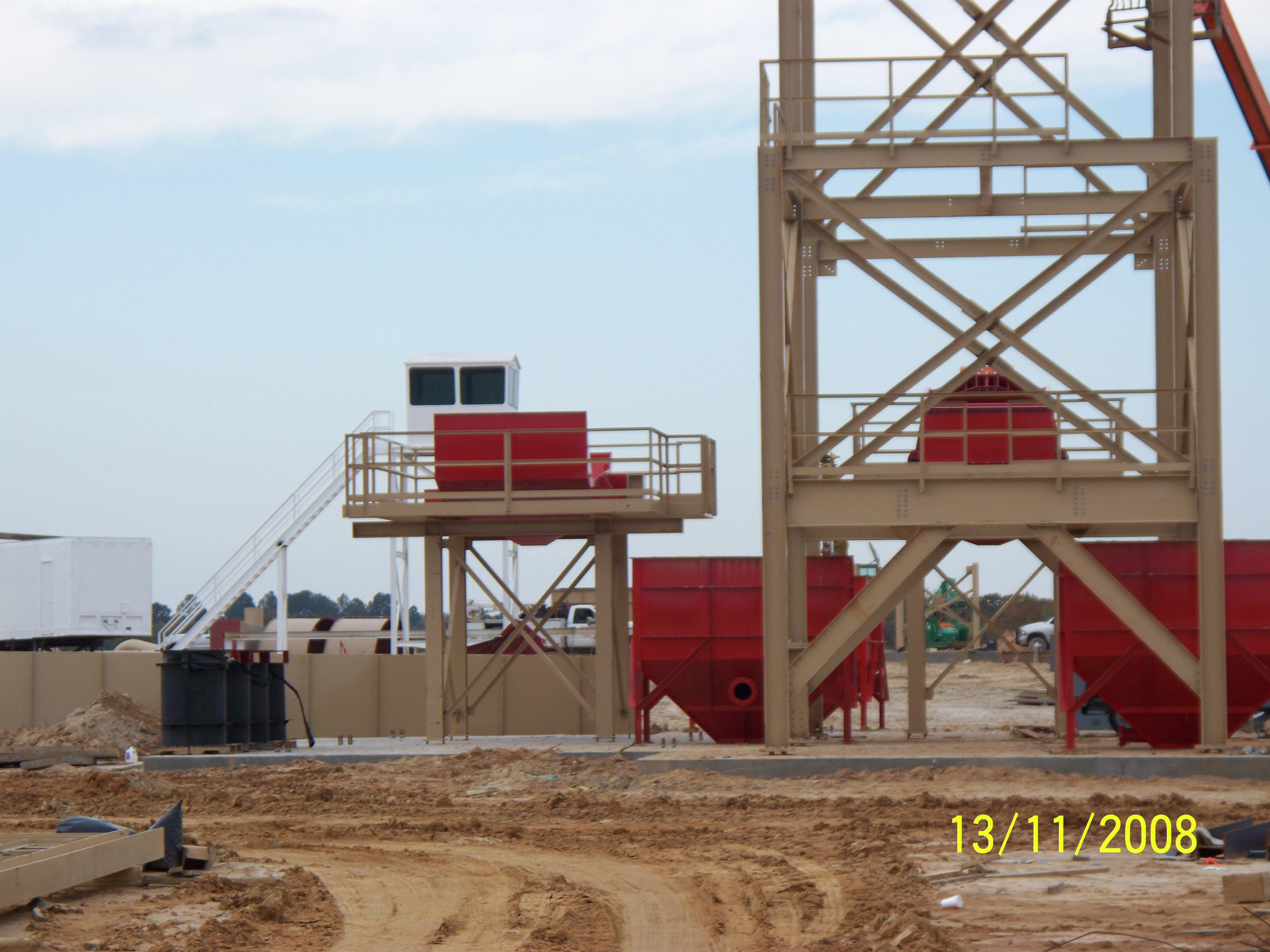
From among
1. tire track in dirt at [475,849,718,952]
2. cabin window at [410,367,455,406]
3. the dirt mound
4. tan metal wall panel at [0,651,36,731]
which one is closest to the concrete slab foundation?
the dirt mound

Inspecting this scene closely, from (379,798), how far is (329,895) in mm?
6659

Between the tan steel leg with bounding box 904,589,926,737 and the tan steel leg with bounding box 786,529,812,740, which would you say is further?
the tan steel leg with bounding box 904,589,926,737

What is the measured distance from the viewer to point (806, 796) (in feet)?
55.6

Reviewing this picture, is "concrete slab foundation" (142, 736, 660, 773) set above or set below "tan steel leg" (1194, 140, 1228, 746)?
below

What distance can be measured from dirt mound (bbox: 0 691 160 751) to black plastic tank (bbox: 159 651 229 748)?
275 centimetres

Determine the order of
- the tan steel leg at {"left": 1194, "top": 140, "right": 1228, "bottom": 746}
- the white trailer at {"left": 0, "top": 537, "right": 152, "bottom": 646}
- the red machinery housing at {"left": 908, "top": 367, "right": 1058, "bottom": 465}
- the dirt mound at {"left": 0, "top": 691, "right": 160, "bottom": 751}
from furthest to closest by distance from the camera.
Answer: the white trailer at {"left": 0, "top": 537, "right": 152, "bottom": 646} < the dirt mound at {"left": 0, "top": 691, "right": 160, "bottom": 751} < the red machinery housing at {"left": 908, "top": 367, "right": 1058, "bottom": 465} < the tan steel leg at {"left": 1194, "top": 140, "right": 1228, "bottom": 746}

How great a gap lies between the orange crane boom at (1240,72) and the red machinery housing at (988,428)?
42.2 feet

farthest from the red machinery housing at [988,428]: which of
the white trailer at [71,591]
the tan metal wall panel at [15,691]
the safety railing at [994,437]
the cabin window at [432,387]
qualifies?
the white trailer at [71,591]

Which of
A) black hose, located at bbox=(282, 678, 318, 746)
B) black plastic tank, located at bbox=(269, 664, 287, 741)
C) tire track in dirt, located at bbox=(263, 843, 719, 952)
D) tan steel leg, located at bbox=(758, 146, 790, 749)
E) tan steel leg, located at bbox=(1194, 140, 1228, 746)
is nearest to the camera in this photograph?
tire track in dirt, located at bbox=(263, 843, 719, 952)

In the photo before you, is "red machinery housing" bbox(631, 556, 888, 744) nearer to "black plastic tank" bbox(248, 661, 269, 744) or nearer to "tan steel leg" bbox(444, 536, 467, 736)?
"tan steel leg" bbox(444, 536, 467, 736)

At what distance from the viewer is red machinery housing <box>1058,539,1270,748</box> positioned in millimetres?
19734

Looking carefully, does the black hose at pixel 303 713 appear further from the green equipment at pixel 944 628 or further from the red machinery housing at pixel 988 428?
the green equipment at pixel 944 628

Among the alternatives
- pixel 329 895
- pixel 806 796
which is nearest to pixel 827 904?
pixel 329 895

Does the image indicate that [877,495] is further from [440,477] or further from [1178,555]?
[440,477]
